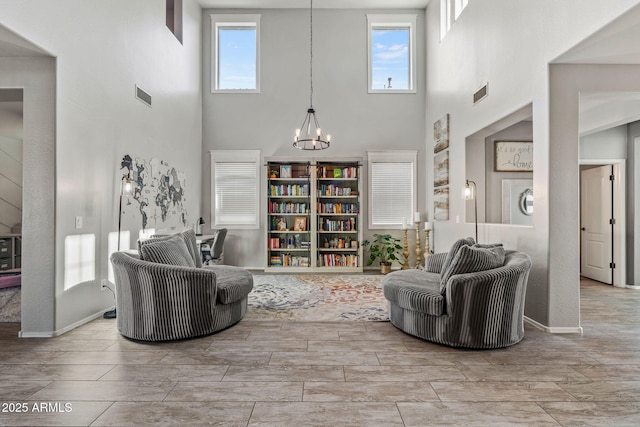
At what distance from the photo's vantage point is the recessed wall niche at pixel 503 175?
5.66 metres

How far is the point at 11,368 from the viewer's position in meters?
2.72

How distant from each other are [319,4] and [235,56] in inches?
83.3

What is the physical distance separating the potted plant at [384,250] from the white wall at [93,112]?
4.28 meters

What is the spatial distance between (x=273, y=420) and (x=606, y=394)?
7.16 ft

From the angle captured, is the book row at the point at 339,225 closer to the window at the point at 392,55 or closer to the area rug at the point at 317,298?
the area rug at the point at 317,298

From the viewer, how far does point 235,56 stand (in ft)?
25.8

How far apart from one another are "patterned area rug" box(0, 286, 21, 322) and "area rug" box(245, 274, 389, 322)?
8.28ft

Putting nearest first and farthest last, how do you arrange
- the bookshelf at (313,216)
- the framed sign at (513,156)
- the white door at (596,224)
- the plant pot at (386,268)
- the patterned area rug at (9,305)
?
the patterned area rug at (9,305), the framed sign at (513,156), the white door at (596,224), the plant pot at (386,268), the bookshelf at (313,216)

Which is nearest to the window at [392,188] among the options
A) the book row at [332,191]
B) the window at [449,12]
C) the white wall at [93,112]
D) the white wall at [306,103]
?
the white wall at [306,103]

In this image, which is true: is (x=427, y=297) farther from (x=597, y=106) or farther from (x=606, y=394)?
(x=597, y=106)

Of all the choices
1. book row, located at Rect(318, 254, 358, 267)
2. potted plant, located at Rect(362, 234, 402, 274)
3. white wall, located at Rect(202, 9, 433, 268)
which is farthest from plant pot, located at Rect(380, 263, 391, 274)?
white wall, located at Rect(202, 9, 433, 268)

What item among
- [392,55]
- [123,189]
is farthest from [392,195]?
[123,189]

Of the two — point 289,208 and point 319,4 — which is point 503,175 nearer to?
point 289,208

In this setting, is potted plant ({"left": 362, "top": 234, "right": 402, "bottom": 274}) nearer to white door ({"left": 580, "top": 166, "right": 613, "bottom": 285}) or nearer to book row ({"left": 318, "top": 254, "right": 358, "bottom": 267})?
book row ({"left": 318, "top": 254, "right": 358, "bottom": 267})
